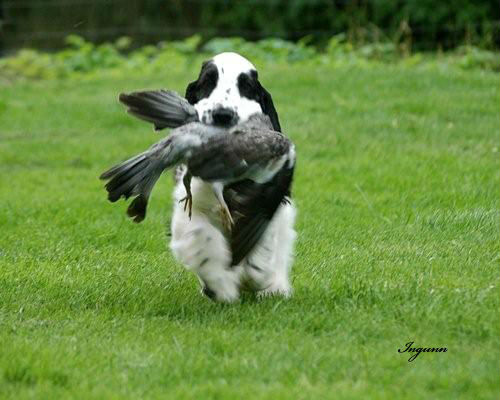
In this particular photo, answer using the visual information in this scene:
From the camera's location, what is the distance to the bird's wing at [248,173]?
15.9 feet

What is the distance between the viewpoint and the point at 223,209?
16.4ft

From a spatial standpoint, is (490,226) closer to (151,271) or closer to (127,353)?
(151,271)

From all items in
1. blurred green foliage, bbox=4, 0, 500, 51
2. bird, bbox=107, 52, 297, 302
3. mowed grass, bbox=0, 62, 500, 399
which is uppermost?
bird, bbox=107, 52, 297, 302

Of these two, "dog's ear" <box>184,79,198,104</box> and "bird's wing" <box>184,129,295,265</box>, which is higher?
"dog's ear" <box>184,79,198,104</box>

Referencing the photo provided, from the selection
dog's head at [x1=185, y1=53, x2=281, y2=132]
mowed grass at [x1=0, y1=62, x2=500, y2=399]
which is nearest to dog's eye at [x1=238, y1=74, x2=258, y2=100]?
dog's head at [x1=185, y1=53, x2=281, y2=132]

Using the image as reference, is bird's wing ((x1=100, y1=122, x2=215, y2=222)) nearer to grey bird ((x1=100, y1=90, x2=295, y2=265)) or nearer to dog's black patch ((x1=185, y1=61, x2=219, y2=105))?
grey bird ((x1=100, y1=90, x2=295, y2=265))

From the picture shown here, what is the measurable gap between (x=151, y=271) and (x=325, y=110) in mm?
5824

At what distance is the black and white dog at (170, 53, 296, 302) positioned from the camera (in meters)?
5.16

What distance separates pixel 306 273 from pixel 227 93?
1.26m

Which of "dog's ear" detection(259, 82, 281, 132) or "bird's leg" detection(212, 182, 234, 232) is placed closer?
"bird's leg" detection(212, 182, 234, 232)

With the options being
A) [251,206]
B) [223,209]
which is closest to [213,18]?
[251,206]

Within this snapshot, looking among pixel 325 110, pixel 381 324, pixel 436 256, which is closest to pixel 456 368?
pixel 381 324

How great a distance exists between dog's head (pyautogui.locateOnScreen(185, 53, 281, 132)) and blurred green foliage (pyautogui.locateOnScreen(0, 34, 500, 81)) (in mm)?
8716

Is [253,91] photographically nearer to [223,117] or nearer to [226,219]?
[223,117]
